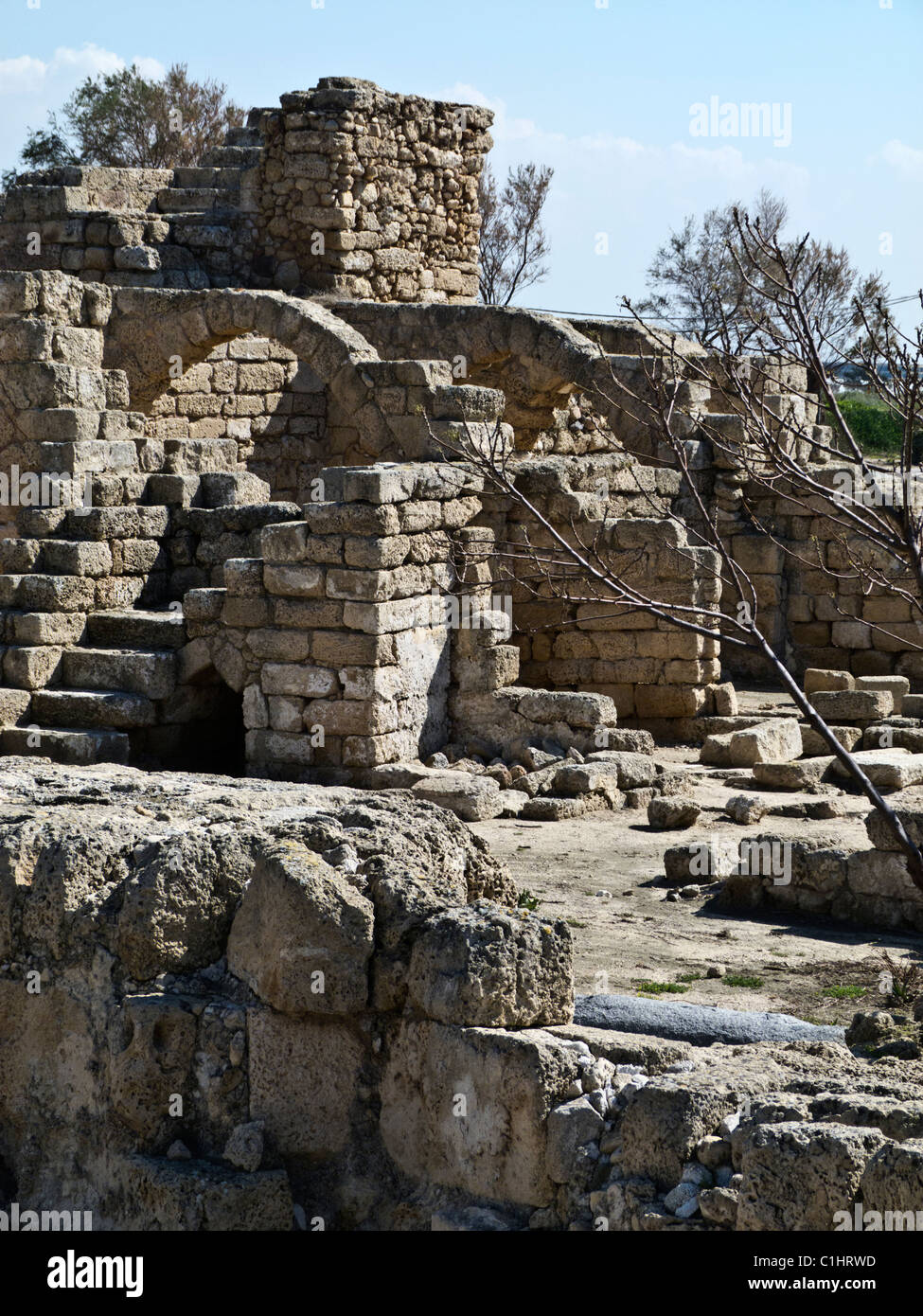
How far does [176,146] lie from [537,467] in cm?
2064

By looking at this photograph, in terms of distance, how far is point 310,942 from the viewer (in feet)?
14.6

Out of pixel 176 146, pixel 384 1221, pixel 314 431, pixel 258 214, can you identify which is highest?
pixel 176 146

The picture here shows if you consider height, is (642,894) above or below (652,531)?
below

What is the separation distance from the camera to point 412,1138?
173 inches

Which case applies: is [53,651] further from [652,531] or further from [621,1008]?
[621,1008]

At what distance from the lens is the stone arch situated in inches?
620

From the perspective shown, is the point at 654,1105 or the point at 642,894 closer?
the point at 654,1105

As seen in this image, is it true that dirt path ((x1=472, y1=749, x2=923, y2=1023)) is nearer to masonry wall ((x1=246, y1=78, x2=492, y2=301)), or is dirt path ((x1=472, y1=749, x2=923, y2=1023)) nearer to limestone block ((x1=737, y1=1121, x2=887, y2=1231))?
limestone block ((x1=737, y1=1121, x2=887, y2=1231))

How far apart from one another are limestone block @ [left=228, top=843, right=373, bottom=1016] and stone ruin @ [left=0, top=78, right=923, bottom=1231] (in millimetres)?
11

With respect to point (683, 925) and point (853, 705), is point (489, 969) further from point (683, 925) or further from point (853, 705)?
point (853, 705)

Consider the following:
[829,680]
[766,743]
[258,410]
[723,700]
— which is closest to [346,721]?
[766,743]

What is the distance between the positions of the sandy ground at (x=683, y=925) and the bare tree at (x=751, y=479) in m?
0.75

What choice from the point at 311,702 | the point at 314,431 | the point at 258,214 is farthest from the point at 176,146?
the point at 311,702

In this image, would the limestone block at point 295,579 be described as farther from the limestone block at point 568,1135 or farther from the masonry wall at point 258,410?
the limestone block at point 568,1135
